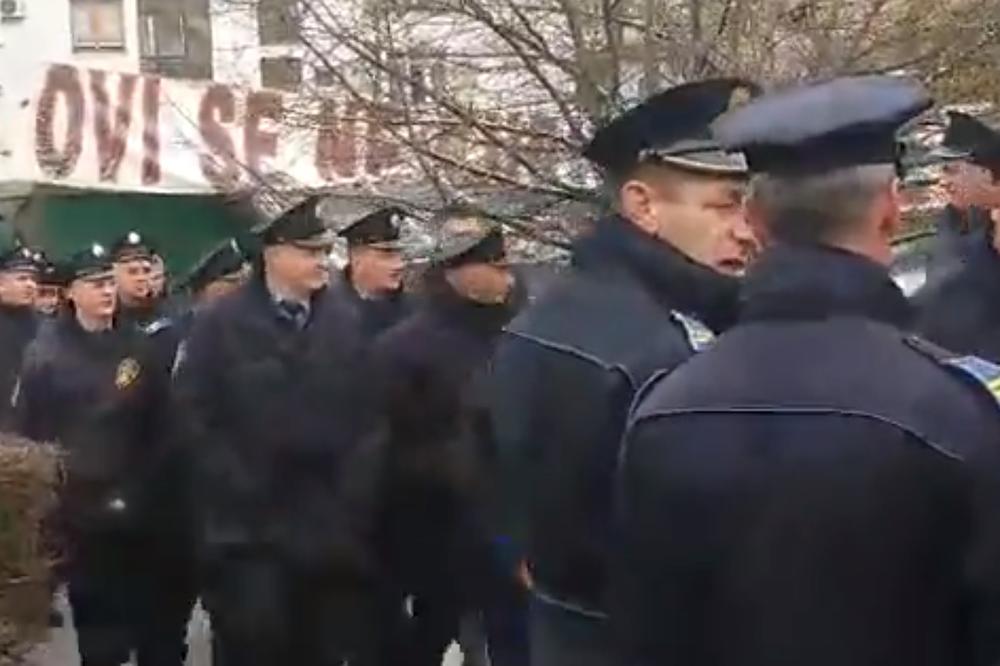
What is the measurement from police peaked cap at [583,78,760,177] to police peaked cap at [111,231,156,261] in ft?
15.1

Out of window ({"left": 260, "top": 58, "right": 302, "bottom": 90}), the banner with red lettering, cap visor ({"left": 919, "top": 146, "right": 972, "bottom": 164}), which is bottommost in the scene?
the banner with red lettering

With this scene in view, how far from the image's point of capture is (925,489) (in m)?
2.58

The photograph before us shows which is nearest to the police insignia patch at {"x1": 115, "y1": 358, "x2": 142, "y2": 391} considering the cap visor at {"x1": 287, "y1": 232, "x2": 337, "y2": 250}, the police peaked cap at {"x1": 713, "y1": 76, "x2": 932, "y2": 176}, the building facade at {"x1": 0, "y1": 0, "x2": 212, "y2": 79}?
the cap visor at {"x1": 287, "y1": 232, "x2": 337, "y2": 250}

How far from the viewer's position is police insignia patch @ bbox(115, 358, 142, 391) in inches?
299

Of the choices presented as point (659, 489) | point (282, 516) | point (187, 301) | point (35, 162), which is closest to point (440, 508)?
point (282, 516)

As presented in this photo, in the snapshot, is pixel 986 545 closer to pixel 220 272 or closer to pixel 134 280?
pixel 134 280

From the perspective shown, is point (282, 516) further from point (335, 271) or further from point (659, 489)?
point (659, 489)

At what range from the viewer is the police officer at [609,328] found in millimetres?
3945

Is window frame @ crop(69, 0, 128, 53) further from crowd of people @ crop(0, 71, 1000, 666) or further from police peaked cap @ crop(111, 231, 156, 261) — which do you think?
crowd of people @ crop(0, 71, 1000, 666)

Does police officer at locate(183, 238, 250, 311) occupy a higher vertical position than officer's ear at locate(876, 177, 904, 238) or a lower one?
lower

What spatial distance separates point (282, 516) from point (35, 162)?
37.2 feet

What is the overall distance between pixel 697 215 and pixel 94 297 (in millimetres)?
4128

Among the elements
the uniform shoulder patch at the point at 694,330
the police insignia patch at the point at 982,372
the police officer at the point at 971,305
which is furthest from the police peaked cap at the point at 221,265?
the police insignia patch at the point at 982,372

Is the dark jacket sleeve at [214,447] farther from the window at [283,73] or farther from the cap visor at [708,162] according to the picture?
the cap visor at [708,162]
